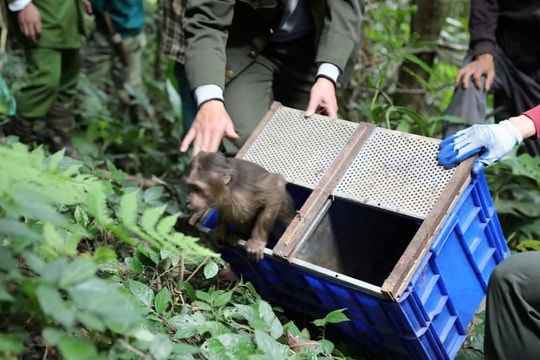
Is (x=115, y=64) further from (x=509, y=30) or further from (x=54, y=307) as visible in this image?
(x=54, y=307)

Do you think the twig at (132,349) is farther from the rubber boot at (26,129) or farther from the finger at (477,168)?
the rubber boot at (26,129)

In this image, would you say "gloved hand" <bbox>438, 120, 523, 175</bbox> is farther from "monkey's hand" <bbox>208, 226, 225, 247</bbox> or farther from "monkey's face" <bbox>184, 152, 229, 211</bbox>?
"monkey's hand" <bbox>208, 226, 225, 247</bbox>

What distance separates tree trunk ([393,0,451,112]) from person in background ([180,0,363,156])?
1.81m

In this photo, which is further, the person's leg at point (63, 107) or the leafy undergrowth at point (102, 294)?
the person's leg at point (63, 107)

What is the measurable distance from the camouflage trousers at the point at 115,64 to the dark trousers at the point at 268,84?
2.42m

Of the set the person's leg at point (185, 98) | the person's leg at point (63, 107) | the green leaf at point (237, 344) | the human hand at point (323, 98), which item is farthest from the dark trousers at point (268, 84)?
the person's leg at point (63, 107)

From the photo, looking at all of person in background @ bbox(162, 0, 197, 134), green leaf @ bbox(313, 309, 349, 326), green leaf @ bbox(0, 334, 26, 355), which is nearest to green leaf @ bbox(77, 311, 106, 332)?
green leaf @ bbox(0, 334, 26, 355)

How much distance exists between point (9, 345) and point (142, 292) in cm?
118

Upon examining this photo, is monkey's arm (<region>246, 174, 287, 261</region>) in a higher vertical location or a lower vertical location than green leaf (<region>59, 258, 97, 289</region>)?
lower

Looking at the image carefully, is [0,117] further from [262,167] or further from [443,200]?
[443,200]

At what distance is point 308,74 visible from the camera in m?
4.59

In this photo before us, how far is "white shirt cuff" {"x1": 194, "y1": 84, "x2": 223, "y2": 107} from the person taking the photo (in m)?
3.81

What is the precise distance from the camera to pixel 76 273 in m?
1.92

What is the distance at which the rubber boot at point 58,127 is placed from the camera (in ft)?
18.5
